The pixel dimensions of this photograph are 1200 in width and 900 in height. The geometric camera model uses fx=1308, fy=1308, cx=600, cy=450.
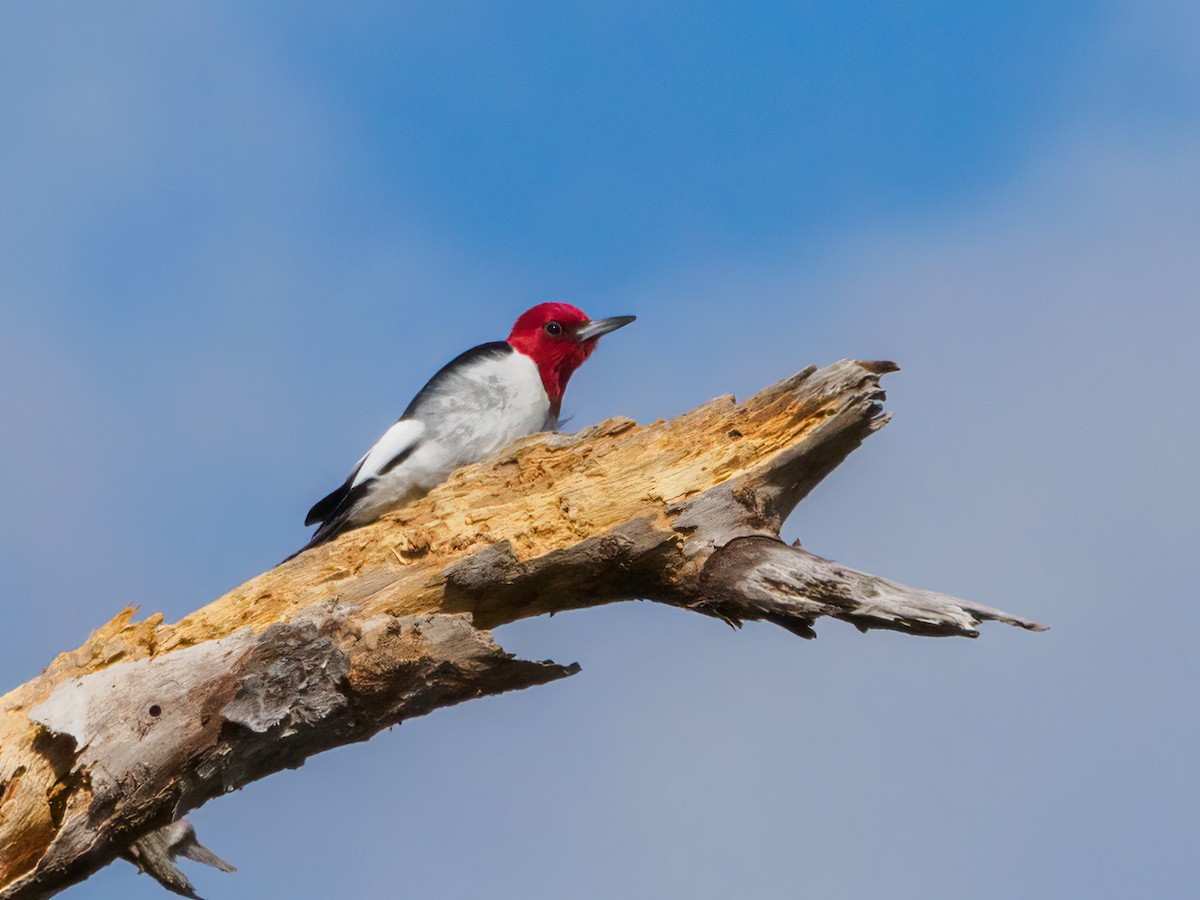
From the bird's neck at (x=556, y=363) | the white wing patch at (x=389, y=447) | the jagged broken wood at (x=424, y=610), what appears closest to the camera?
the jagged broken wood at (x=424, y=610)

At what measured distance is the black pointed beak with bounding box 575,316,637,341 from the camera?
23.9 feet

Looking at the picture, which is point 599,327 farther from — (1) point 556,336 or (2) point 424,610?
(2) point 424,610

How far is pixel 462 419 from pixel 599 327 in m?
1.13

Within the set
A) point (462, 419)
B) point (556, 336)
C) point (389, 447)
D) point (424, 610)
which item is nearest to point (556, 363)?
point (556, 336)

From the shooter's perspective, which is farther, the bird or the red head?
the red head

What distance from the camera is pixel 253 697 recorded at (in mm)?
4742

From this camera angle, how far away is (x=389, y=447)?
6.43 m

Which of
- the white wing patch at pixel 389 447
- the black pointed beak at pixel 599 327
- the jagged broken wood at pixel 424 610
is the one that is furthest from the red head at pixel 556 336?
the jagged broken wood at pixel 424 610

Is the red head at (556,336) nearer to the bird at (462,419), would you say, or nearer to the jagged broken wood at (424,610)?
the bird at (462,419)

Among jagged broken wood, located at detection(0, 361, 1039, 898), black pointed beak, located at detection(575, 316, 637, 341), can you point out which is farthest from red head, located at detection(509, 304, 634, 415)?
jagged broken wood, located at detection(0, 361, 1039, 898)

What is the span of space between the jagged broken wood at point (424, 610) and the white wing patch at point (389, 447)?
2.00ft

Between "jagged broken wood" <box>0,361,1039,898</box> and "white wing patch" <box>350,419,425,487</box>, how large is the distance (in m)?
0.61

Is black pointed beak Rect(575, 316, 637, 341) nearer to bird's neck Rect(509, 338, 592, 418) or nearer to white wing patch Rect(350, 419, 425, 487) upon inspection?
bird's neck Rect(509, 338, 592, 418)

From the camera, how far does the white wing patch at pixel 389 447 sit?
6.32 metres
